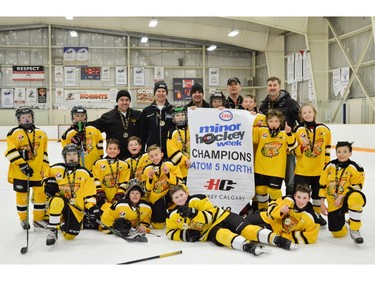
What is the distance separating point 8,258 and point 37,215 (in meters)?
0.94

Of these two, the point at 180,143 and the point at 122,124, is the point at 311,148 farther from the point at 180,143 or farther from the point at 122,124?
the point at 122,124

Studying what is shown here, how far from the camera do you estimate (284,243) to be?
3.46 metres

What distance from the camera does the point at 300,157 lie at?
4281mm

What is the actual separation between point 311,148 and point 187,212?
1.38 m

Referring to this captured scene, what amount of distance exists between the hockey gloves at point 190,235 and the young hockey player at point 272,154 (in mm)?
919

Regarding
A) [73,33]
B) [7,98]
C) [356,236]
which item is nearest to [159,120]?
[356,236]

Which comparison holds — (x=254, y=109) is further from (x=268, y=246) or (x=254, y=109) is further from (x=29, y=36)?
(x=29, y=36)

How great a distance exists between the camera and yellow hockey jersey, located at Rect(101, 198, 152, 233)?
3.98m

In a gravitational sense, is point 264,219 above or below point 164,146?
below

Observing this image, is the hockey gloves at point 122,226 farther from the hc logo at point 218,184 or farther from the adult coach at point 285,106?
the adult coach at point 285,106

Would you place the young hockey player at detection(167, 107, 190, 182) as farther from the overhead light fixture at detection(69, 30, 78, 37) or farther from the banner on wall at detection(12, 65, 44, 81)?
the banner on wall at detection(12, 65, 44, 81)

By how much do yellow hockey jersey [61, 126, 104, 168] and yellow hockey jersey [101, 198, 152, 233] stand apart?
2.41 ft

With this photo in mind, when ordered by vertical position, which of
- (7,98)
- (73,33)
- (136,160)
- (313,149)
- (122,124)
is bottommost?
(136,160)
